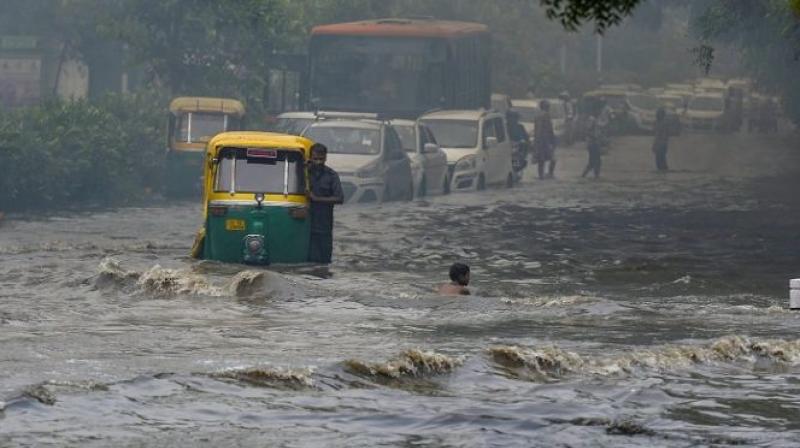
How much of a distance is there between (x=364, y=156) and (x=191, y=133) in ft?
11.7

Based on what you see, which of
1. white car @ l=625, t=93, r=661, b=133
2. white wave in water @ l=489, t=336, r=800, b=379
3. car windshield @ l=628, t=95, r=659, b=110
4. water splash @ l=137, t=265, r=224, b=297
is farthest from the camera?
car windshield @ l=628, t=95, r=659, b=110

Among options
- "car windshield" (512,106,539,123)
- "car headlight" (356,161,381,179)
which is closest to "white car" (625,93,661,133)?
"car windshield" (512,106,539,123)

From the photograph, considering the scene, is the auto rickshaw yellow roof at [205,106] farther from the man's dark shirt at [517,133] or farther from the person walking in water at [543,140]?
the person walking in water at [543,140]

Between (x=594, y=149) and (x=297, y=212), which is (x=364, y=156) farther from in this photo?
(x=594, y=149)

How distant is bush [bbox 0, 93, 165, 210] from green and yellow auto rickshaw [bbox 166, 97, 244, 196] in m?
0.79

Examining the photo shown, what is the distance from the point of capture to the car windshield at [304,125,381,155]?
30859 millimetres

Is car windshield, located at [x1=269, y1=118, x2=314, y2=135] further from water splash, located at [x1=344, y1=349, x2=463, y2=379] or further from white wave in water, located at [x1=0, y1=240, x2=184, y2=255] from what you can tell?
water splash, located at [x1=344, y1=349, x2=463, y2=379]

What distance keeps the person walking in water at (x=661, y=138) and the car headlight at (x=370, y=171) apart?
11316 mm

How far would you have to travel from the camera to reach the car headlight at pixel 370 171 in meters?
30.4

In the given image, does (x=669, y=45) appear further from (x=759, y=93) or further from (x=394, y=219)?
(x=394, y=219)

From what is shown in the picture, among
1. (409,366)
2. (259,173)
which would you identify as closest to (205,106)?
(259,173)

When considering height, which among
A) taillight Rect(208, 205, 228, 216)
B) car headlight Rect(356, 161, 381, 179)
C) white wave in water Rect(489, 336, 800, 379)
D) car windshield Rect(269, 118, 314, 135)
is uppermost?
car windshield Rect(269, 118, 314, 135)

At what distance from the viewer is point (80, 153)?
3080 centimetres

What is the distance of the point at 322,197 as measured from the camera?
19.5 m
